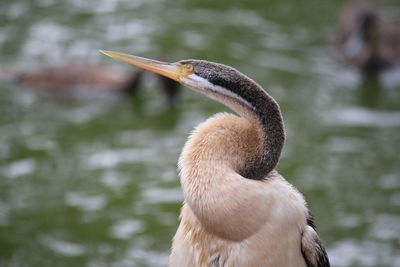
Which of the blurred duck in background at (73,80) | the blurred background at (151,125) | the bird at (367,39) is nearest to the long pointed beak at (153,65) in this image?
the blurred background at (151,125)

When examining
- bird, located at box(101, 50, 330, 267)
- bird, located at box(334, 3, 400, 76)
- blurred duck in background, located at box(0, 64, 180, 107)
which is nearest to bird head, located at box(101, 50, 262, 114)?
bird, located at box(101, 50, 330, 267)

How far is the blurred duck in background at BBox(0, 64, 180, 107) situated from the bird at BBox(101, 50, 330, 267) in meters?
5.72

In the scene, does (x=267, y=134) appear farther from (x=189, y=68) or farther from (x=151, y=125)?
(x=151, y=125)

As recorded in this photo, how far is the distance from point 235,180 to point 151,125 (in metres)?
5.26

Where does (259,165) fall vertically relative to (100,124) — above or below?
above

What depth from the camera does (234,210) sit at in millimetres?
3064

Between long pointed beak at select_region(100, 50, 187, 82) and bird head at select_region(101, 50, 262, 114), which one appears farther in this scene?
long pointed beak at select_region(100, 50, 187, 82)

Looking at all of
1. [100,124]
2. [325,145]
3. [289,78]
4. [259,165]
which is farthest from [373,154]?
[259,165]

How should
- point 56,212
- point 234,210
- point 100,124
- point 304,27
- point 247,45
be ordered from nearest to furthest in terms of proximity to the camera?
point 234,210
point 56,212
point 100,124
point 247,45
point 304,27

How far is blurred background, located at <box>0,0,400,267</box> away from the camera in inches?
245

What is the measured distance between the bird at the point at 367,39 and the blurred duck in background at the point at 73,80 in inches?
118

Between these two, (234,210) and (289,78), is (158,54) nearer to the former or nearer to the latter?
(289,78)

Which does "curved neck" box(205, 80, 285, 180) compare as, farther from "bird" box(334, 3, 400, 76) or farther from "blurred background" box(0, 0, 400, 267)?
"bird" box(334, 3, 400, 76)

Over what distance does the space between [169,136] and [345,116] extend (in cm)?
217
